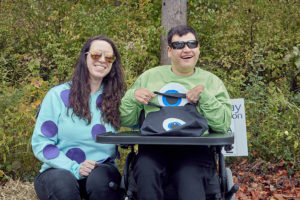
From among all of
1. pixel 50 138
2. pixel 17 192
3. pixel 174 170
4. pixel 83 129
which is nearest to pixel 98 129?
pixel 83 129

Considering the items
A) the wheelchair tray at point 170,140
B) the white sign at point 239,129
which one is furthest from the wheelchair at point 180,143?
the white sign at point 239,129

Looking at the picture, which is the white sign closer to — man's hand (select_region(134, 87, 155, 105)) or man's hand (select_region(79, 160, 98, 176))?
man's hand (select_region(134, 87, 155, 105))

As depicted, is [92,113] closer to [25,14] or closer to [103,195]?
[103,195]

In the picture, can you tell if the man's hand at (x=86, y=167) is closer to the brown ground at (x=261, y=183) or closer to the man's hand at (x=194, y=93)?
the man's hand at (x=194, y=93)

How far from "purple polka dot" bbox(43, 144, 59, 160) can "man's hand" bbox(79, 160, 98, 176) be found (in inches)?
8.6

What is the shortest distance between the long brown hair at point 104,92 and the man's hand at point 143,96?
0.26m

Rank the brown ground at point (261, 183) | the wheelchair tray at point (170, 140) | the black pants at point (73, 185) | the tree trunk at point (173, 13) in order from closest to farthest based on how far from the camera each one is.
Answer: the wheelchair tray at point (170, 140) → the black pants at point (73, 185) → the brown ground at point (261, 183) → the tree trunk at point (173, 13)

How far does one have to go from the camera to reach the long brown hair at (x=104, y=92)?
3.24 meters

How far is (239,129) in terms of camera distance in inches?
179

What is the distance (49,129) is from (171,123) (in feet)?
3.09

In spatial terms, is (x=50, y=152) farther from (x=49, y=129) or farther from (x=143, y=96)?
(x=143, y=96)

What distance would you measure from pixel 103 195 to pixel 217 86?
128 cm

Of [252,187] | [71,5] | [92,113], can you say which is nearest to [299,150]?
[252,187]

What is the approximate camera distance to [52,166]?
3.06 meters
